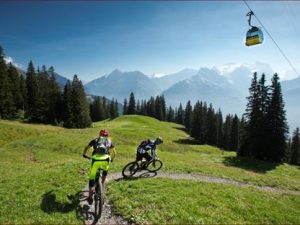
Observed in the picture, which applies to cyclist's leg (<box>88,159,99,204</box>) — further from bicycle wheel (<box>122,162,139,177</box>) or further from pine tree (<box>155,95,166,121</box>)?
pine tree (<box>155,95,166,121</box>)

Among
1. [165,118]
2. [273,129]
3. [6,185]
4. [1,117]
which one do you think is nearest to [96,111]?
[165,118]

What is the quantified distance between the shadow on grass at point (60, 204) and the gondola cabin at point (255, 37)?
14.1m

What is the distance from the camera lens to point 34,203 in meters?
12.4

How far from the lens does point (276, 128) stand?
55.0 m

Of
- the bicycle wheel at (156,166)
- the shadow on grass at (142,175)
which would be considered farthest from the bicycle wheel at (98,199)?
the bicycle wheel at (156,166)

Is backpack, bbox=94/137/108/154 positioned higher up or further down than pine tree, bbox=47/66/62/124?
further down

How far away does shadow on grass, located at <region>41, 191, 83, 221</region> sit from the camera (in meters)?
11.7

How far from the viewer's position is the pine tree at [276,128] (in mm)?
54438

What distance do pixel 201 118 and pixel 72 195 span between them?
99.2 meters

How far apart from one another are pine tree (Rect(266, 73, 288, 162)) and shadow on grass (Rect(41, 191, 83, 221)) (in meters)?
50.1

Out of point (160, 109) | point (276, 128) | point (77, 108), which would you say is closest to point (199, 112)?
point (77, 108)

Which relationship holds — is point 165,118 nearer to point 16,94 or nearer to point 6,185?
point 16,94

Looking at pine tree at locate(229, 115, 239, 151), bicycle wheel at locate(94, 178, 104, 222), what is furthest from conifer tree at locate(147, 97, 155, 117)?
bicycle wheel at locate(94, 178, 104, 222)

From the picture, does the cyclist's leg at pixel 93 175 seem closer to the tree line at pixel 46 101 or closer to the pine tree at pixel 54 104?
the tree line at pixel 46 101
